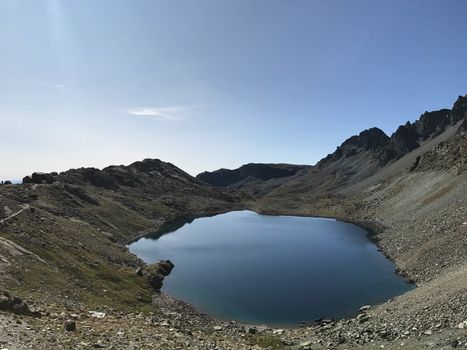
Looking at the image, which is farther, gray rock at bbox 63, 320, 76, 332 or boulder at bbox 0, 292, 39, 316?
boulder at bbox 0, 292, 39, 316

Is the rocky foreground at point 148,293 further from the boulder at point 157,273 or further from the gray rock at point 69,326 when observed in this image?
the boulder at point 157,273

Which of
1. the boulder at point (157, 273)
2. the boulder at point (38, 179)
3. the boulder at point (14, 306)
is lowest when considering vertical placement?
the boulder at point (157, 273)

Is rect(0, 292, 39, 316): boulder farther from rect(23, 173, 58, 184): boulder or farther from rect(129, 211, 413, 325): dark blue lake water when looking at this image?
rect(23, 173, 58, 184): boulder

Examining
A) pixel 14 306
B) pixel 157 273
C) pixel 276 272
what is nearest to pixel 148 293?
pixel 157 273

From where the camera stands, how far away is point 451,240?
7038 centimetres

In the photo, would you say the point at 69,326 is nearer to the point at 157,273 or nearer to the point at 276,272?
the point at 157,273

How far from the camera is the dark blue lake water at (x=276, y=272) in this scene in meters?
59.4

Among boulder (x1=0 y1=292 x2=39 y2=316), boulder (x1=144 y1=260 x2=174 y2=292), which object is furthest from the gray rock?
boulder (x1=144 y1=260 x2=174 y2=292)

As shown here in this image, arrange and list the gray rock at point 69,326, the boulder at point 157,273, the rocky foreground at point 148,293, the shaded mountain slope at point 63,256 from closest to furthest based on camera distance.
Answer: the gray rock at point 69,326 < the rocky foreground at point 148,293 < the shaded mountain slope at point 63,256 < the boulder at point 157,273

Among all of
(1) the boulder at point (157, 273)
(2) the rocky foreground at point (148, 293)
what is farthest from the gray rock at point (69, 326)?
(1) the boulder at point (157, 273)

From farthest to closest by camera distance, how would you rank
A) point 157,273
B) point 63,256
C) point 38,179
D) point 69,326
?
point 38,179 < point 157,273 < point 63,256 < point 69,326

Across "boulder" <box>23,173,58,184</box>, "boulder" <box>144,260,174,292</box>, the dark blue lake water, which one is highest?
"boulder" <box>23,173,58,184</box>

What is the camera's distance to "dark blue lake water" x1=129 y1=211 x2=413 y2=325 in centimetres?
5938

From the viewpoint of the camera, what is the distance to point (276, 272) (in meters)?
81.5
